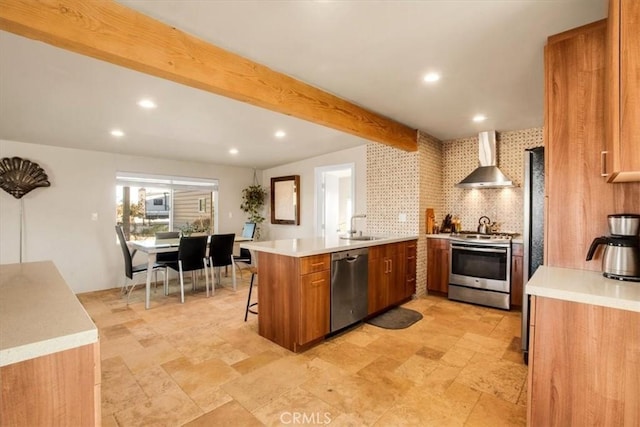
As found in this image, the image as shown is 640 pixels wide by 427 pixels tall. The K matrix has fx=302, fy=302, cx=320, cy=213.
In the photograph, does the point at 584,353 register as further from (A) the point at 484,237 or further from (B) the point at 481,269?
(A) the point at 484,237

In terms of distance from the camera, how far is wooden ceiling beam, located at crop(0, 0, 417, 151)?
1.36 meters

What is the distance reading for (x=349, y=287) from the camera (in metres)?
3.10

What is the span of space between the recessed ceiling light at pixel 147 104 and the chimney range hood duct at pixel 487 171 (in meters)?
3.83

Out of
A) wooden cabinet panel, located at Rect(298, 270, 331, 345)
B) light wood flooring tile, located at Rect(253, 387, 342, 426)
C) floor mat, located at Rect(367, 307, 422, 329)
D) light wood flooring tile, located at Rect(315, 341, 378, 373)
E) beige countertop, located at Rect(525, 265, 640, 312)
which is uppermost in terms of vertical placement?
beige countertop, located at Rect(525, 265, 640, 312)

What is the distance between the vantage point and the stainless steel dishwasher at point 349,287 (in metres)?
2.94

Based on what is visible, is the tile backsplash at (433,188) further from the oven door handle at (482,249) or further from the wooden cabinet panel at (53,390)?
the wooden cabinet panel at (53,390)

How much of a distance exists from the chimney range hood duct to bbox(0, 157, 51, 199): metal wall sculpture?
578 centimetres

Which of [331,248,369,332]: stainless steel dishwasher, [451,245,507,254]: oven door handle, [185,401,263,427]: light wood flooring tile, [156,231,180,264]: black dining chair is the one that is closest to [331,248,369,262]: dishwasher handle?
[331,248,369,332]: stainless steel dishwasher

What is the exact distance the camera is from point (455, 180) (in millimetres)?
4691

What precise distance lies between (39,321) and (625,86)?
8.16ft

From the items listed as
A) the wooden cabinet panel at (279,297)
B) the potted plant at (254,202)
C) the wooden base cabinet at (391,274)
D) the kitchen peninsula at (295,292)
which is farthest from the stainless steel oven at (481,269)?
the potted plant at (254,202)

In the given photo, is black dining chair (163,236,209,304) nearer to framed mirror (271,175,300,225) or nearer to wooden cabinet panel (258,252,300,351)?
wooden cabinet panel (258,252,300,351)

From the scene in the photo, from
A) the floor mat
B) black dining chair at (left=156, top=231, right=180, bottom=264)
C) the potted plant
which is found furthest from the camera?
the potted plant

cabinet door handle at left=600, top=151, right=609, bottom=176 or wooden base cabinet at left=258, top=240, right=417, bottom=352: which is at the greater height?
cabinet door handle at left=600, top=151, right=609, bottom=176
